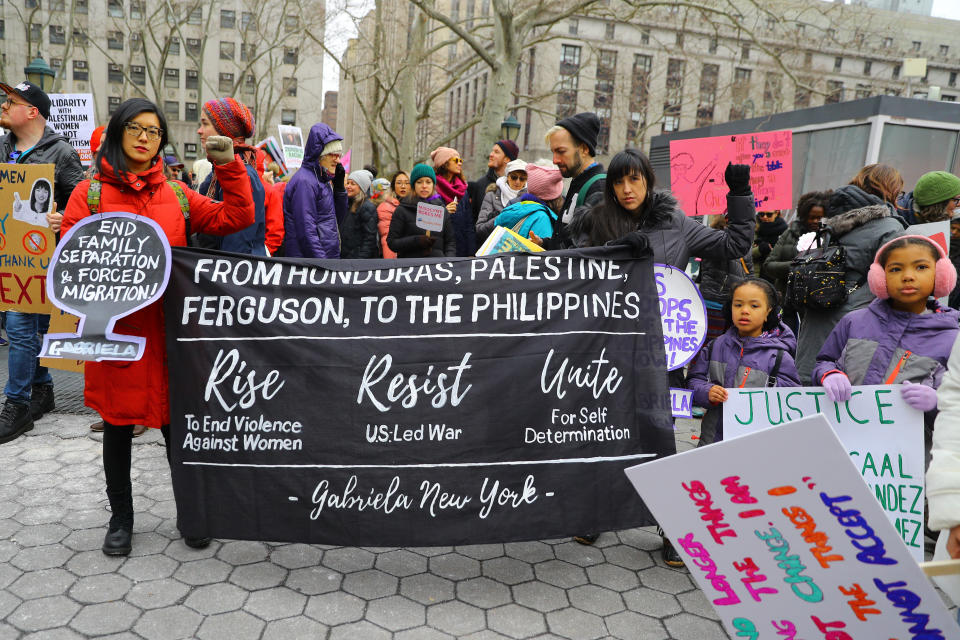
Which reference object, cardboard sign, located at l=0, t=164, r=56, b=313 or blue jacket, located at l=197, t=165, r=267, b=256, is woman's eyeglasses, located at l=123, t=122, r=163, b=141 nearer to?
blue jacket, located at l=197, t=165, r=267, b=256

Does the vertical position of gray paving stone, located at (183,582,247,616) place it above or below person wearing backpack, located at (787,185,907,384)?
below

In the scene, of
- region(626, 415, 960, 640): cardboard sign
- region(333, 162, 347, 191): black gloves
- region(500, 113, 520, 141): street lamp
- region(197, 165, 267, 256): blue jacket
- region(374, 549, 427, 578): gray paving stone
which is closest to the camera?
region(626, 415, 960, 640): cardboard sign

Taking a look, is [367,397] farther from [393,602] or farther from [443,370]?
[393,602]

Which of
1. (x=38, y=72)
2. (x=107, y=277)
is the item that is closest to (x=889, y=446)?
(x=107, y=277)

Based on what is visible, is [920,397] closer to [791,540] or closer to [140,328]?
[791,540]

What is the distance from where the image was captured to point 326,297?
3045mm

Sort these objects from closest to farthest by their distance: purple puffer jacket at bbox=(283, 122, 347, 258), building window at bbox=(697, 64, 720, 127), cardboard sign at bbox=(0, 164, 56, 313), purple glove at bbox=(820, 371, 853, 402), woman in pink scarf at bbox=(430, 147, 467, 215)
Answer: purple glove at bbox=(820, 371, 853, 402) < cardboard sign at bbox=(0, 164, 56, 313) < purple puffer jacket at bbox=(283, 122, 347, 258) < woman in pink scarf at bbox=(430, 147, 467, 215) < building window at bbox=(697, 64, 720, 127)

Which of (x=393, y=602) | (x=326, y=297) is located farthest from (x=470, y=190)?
(x=393, y=602)

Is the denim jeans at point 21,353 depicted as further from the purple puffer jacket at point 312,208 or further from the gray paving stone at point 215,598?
the gray paving stone at point 215,598

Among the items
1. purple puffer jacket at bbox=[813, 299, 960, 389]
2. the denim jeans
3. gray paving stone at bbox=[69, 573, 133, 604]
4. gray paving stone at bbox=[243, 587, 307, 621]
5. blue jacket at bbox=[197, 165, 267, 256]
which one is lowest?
gray paving stone at bbox=[69, 573, 133, 604]

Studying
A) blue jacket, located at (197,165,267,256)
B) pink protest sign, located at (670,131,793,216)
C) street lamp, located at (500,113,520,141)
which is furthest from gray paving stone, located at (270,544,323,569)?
street lamp, located at (500,113,520,141)

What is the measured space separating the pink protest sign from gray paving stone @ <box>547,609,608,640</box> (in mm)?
4347

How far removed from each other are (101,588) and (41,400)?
2801 millimetres

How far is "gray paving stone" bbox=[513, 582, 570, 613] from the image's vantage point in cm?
295
